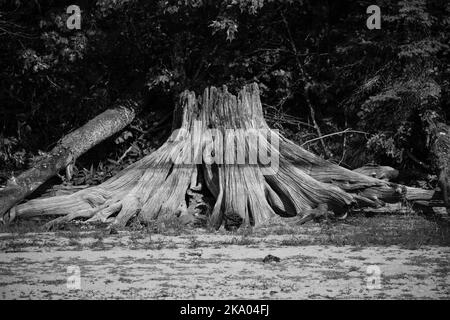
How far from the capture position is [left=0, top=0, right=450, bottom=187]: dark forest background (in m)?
14.2

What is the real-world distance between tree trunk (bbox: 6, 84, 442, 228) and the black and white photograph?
0.08 ft

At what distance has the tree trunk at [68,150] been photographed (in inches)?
501

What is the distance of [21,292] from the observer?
8.45m

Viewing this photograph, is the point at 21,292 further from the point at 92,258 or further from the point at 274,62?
the point at 274,62

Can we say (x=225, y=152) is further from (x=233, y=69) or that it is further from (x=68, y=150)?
(x=233, y=69)

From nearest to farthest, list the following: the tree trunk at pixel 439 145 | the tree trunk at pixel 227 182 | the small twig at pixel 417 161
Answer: the tree trunk at pixel 227 182, the tree trunk at pixel 439 145, the small twig at pixel 417 161

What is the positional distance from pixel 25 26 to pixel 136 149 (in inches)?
107

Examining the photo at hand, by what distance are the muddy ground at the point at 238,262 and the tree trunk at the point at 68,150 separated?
42.5 inches

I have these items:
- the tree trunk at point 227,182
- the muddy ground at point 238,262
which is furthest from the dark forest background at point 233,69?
the muddy ground at point 238,262

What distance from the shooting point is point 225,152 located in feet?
40.8

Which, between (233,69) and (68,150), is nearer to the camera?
(68,150)

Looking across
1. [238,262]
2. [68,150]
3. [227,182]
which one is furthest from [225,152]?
[238,262]

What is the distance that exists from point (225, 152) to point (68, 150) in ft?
9.22

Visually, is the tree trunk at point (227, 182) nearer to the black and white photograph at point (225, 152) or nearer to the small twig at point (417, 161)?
the black and white photograph at point (225, 152)
